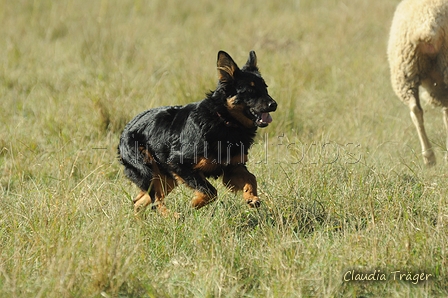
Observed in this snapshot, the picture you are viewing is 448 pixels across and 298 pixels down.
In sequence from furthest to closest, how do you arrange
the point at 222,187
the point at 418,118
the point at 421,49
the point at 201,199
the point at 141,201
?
the point at 418,118 → the point at 421,49 → the point at 222,187 → the point at 141,201 → the point at 201,199

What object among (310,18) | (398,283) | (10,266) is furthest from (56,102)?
(310,18)

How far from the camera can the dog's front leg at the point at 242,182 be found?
4.25 metres

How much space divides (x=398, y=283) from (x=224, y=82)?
1.80 meters

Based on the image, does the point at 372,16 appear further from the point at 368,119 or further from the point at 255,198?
the point at 255,198

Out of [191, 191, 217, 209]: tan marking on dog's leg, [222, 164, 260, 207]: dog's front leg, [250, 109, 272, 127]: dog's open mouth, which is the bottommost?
[191, 191, 217, 209]: tan marking on dog's leg

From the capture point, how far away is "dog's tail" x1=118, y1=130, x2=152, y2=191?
4.66 metres

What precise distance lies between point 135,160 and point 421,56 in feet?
9.98

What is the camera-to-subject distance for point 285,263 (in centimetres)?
363

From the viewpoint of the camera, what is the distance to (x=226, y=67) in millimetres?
4445

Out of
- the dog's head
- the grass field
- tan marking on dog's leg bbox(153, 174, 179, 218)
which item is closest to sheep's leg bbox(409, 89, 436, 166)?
the grass field

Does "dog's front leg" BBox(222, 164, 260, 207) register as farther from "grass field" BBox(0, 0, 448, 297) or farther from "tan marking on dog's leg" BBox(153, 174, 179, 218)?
"tan marking on dog's leg" BBox(153, 174, 179, 218)

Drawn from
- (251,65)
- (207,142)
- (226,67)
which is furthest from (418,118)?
(207,142)

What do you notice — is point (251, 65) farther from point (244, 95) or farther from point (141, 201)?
point (141, 201)

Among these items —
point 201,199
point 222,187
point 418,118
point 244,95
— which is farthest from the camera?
point 418,118
